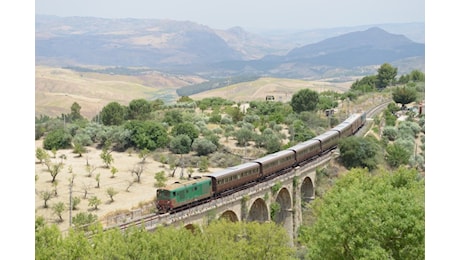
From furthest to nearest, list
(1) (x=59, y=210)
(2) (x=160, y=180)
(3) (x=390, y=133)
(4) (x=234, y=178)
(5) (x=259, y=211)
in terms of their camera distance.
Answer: (3) (x=390, y=133)
(2) (x=160, y=180)
(5) (x=259, y=211)
(4) (x=234, y=178)
(1) (x=59, y=210)

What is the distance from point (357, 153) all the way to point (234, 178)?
14823mm

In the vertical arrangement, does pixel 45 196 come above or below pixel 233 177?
A: below

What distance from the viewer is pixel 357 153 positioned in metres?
42.4

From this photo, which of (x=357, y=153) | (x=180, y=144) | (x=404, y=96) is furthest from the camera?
(x=404, y=96)

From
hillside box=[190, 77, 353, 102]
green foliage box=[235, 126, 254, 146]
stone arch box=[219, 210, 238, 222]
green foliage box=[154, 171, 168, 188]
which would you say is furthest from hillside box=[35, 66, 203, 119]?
stone arch box=[219, 210, 238, 222]

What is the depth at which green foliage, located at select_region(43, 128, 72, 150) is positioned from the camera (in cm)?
4400

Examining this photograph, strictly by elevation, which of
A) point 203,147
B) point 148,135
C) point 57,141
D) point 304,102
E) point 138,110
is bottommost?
point 203,147

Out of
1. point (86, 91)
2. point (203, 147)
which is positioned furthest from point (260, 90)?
point (203, 147)

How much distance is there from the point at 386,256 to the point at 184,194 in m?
12.5

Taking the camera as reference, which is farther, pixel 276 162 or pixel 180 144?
pixel 180 144

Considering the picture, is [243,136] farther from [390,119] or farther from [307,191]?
[390,119]

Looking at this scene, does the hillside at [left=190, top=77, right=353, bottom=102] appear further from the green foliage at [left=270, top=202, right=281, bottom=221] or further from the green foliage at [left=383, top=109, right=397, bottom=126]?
the green foliage at [left=270, top=202, right=281, bottom=221]

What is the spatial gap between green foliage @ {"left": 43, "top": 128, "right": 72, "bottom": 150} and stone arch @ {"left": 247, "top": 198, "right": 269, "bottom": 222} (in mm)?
17801

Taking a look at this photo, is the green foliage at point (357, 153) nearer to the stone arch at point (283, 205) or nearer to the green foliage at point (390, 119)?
the stone arch at point (283, 205)
